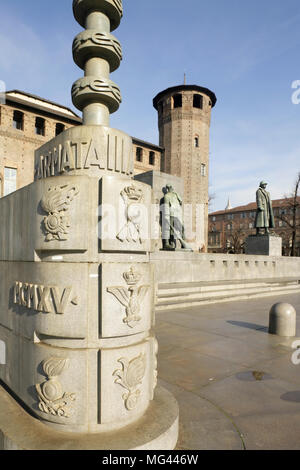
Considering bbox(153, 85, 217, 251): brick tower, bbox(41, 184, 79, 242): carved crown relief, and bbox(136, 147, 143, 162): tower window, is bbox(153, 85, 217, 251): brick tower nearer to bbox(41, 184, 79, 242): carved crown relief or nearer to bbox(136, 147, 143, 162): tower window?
bbox(136, 147, 143, 162): tower window

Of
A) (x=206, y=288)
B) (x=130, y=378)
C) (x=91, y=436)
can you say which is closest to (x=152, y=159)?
(x=206, y=288)

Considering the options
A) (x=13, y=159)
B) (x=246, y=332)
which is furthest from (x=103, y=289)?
(x=13, y=159)

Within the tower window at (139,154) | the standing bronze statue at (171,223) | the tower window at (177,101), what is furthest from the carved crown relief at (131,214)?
the tower window at (177,101)

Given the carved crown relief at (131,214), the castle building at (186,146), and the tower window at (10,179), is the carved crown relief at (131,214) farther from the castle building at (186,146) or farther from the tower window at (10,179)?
the castle building at (186,146)

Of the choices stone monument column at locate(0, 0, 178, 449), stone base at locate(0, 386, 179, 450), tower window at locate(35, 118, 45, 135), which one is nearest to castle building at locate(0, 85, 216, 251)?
tower window at locate(35, 118, 45, 135)

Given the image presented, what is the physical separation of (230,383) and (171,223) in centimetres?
1035

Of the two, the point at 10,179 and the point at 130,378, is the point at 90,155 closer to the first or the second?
the point at 130,378

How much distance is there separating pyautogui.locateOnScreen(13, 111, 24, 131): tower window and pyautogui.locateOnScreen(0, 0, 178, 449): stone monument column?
99.2 ft

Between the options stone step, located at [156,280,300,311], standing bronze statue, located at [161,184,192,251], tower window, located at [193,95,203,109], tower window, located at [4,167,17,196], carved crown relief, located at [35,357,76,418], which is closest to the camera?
carved crown relief, located at [35,357,76,418]

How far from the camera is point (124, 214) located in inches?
95.5

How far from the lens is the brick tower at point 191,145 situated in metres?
37.6

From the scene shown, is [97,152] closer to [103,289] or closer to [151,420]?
[103,289]

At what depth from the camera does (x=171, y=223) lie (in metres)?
13.7

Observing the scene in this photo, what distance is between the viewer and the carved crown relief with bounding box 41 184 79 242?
2.32 meters
